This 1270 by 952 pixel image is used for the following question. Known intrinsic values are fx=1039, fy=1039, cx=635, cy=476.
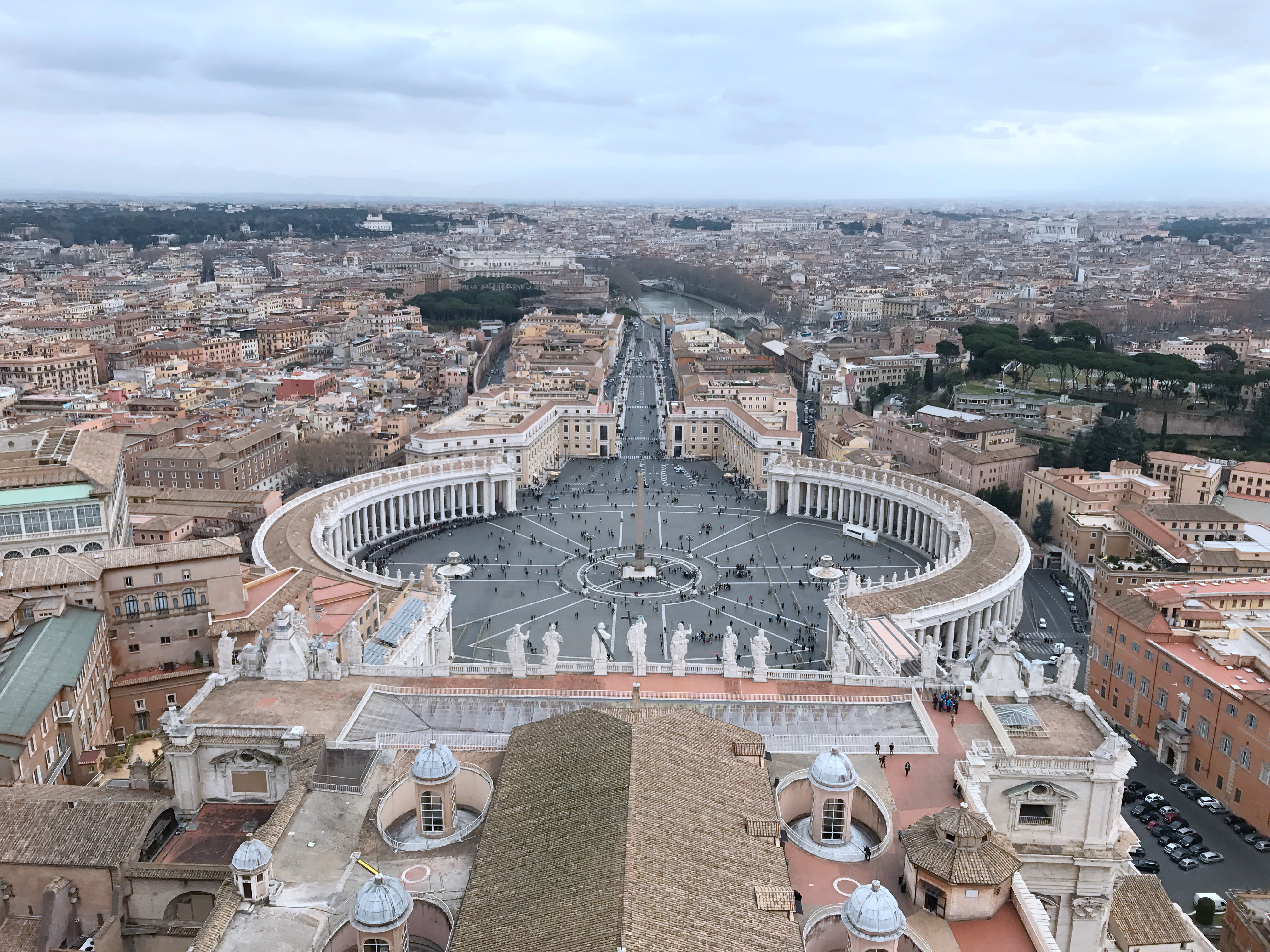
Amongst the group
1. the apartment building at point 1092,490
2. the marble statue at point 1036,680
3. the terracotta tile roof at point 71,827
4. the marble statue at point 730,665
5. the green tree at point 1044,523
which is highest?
the marble statue at point 1036,680

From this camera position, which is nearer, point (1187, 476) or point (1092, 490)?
point (1092, 490)

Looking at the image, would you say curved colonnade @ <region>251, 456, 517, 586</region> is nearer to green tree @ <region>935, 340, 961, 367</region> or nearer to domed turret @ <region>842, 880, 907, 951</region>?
domed turret @ <region>842, 880, 907, 951</region>

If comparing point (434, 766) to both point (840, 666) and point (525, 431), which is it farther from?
point (525, 431)

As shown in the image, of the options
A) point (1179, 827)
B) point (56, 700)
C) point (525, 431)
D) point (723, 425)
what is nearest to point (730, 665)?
point (1179, 827)

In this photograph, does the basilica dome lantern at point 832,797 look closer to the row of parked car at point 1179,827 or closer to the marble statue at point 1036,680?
the marble statue at point 1036,680

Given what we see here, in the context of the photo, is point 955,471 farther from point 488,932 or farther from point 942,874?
point 488,932

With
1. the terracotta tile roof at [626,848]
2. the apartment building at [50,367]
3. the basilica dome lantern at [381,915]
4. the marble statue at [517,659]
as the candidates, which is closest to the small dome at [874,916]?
the terracotta tile roof at [626,848]

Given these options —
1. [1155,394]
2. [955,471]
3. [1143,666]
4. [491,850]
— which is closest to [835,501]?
[955,471]
